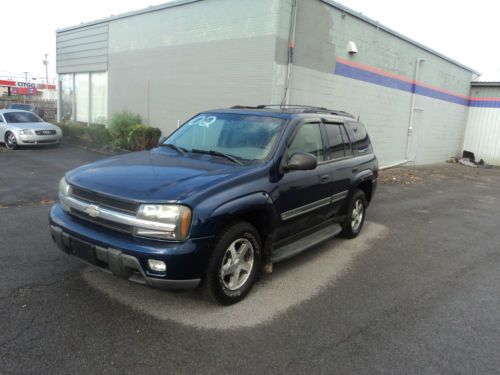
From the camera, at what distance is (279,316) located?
368 centimetres

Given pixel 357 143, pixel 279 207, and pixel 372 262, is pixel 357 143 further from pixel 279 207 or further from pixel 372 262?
pixel 279 207

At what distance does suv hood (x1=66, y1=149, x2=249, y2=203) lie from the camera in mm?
3348

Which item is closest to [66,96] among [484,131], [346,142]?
[346,142]

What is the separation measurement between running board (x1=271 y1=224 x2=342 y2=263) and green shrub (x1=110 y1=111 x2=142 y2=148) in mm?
10270

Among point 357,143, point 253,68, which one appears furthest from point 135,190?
point 253,68

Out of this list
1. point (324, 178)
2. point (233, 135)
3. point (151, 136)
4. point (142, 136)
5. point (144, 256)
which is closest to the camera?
point (144, 256)

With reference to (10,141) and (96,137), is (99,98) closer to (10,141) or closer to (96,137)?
(96,137)

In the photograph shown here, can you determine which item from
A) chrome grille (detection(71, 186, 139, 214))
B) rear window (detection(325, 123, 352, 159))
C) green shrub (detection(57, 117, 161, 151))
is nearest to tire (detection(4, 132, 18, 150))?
green shrub (detection(57, 117, 161, 151))

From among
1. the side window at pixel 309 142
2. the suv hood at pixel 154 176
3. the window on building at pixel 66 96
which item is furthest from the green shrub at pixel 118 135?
the suv hood at pixel 154 176

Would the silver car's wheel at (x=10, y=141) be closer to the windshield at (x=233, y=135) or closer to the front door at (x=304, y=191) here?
the windshield at (x=233, y=135)

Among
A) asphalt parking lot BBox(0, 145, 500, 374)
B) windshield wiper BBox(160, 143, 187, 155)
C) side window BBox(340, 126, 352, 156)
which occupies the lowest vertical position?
asphalt parking lot BBox(0, 145, 500, 374)

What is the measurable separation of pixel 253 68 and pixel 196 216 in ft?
26.0

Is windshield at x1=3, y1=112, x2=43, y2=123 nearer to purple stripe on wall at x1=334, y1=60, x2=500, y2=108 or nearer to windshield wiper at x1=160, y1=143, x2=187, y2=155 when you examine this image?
purple stripe on wall at x1=334, y1=60, x2=500, y2=108

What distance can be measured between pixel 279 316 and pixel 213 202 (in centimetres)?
122
